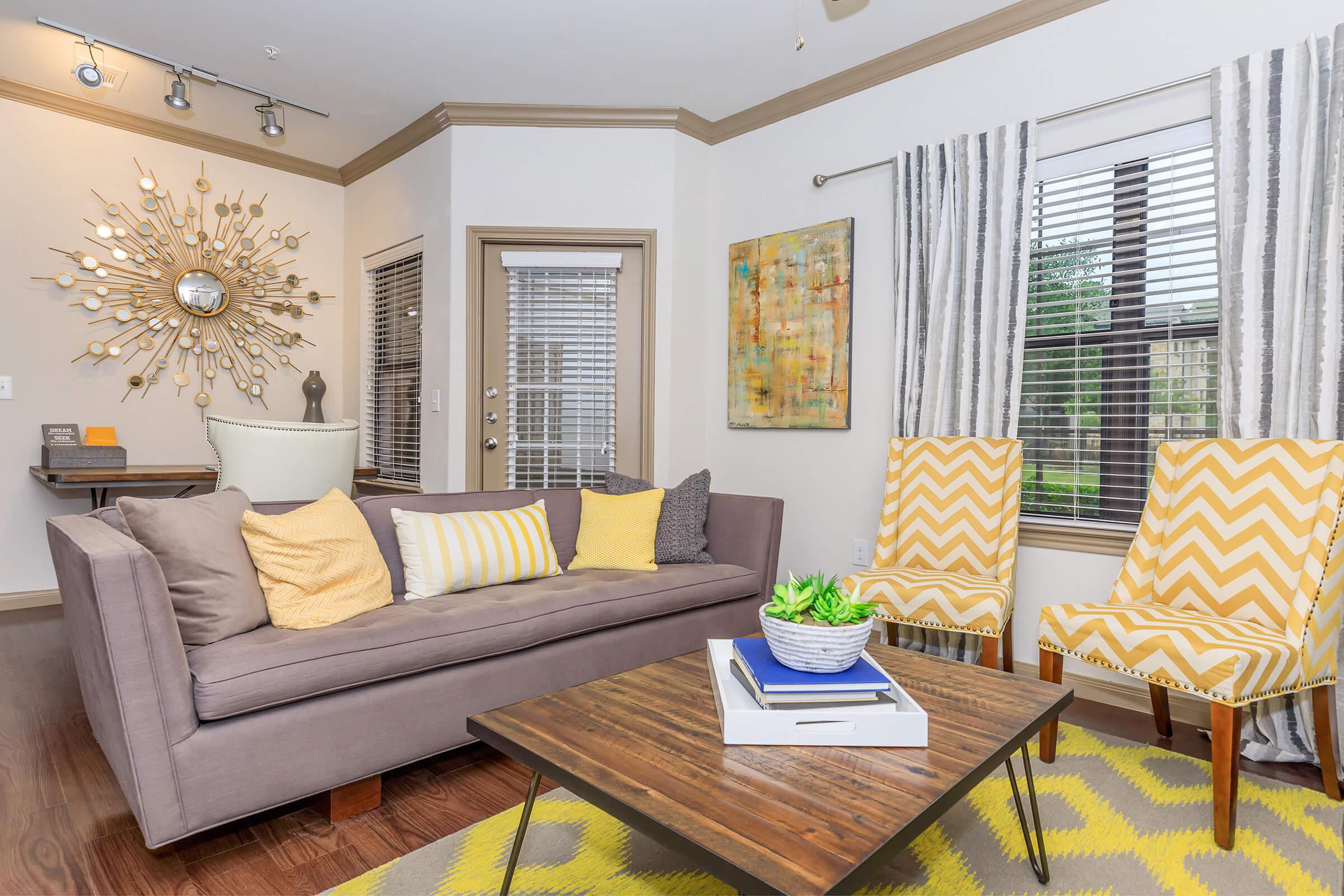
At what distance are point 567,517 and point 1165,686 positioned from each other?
2032mm

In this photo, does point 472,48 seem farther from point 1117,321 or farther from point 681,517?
point 1117,321

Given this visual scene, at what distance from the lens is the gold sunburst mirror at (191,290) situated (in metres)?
4.09

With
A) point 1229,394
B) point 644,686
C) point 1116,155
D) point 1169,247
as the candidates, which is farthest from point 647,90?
point 644,686

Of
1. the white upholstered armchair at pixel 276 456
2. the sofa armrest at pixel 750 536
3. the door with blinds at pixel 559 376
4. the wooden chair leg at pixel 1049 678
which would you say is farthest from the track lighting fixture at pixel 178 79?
the wooden chair leg at pixel 1049 678

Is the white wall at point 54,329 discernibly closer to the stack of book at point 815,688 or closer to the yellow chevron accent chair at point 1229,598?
the stack of book at point 815,688

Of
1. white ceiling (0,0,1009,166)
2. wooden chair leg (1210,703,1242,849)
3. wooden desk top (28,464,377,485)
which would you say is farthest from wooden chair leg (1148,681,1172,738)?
wooden desk top (28,464,377,485)

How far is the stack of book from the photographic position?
1403mm

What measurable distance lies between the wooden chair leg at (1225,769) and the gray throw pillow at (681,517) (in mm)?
1717

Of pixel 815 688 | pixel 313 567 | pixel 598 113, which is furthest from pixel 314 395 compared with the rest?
pixel 815 688

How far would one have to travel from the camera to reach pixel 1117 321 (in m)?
2.76

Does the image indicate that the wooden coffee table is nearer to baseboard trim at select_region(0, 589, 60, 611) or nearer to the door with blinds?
the door with blinds

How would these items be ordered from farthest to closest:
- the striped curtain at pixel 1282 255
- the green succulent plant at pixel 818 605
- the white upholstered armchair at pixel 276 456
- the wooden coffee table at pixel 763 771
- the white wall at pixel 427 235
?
the white wall at pixel 427 235 → the white upholstered armchair at pixel 276 456 → the striped curtain at pixel 1282 255 → the green succulent plant at pixel 818 605 → the wooden coffee table at pixel 763 771

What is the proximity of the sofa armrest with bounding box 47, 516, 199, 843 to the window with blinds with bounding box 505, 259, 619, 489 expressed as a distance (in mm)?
2544

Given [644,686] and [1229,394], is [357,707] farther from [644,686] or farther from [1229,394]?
[1229,394]
